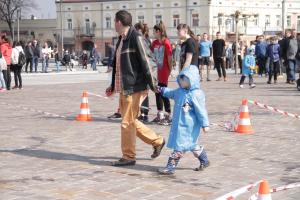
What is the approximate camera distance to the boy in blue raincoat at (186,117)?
6820 millimetres

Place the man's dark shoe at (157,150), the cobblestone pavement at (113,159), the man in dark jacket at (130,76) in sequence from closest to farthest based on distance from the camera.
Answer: the cobblestone pavement at (113,159) < the man in dark jacket at (130,76) < the man's dark shoe at (157,150)

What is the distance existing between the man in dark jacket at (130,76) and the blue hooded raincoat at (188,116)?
0.53 m

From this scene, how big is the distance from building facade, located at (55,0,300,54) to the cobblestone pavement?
62.7 m

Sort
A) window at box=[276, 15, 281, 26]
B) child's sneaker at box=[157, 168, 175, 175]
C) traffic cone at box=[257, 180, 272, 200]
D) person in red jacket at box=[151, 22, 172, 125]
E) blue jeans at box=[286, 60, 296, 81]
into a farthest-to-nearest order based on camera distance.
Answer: window at box=[276, 15, 281, 26]
blue jeans at box=[286, 60, 296, 81]
person in red jacket at box=[151, 22, 172, 125]
child's sneaker at box=[157, 168, 175, 175]
traffic cone at box=[257, 180, 272, 200]

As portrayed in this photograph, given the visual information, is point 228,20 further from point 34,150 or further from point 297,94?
point 34,150

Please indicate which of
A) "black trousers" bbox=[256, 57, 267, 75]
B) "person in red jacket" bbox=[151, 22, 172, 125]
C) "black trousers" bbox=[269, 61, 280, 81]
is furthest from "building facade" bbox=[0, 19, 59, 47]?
"person in red jacket" bbox=[151, 22, 172, 125]

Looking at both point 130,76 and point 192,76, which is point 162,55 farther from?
point 192,76

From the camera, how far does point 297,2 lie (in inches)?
3445

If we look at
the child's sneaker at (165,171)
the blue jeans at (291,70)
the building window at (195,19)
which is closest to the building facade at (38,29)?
the building window at (195,19)

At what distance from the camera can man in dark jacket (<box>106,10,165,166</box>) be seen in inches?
286

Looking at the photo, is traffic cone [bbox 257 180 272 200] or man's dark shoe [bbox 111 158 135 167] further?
man's dark shoe [bbox 111 158 135 167]

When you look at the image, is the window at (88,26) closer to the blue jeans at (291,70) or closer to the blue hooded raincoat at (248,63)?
the blue jeans at (291,70)

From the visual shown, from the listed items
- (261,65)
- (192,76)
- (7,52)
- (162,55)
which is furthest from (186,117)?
(261,65)

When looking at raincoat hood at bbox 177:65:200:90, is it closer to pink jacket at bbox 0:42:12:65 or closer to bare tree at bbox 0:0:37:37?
pink jacket at bbox 0:42:12:65
